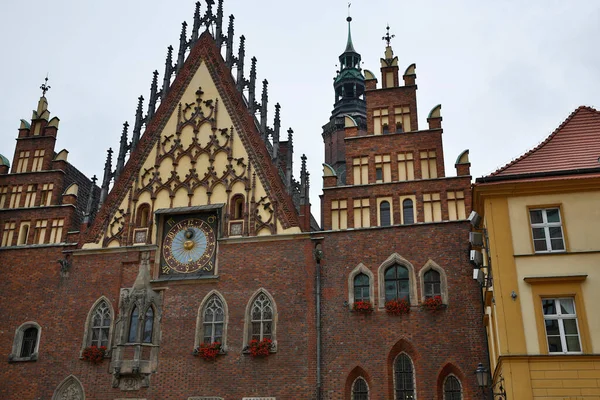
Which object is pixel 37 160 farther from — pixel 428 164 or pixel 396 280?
pixel 428 164

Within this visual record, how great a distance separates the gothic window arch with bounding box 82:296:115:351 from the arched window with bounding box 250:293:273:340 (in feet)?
17.3

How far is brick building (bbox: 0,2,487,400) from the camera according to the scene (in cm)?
2142

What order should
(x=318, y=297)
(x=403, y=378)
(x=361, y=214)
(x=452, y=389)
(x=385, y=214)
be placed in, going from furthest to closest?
(x=361, y=214) → (x=385, y=214) → (x=318, y=297) → (x=403, y=378) → (x=452, y=389)

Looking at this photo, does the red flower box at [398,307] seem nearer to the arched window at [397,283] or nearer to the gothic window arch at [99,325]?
the arched window at [397,283]

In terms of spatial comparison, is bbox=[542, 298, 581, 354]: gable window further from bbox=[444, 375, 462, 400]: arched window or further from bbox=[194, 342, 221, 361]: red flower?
bbox=[194, 342, 221, 361]: red flower

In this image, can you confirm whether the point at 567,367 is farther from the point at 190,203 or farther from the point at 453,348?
the point at 190,203

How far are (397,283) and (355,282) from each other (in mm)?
1423

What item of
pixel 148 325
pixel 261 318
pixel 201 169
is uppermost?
pixel 201 169

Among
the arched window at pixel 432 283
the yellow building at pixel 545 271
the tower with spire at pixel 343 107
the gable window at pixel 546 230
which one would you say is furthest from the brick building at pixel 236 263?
the tower with spire at pixel 343 107

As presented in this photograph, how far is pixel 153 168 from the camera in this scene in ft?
85.4

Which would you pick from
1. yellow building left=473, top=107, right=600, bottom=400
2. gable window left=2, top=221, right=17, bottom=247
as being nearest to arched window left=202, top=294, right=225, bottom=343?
gable window left=2, top=221, right=17, bottom=247

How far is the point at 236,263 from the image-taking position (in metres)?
23.6

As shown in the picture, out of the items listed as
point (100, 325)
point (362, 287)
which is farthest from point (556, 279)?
point (100, 325)

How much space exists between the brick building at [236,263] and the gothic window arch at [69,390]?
5cm
